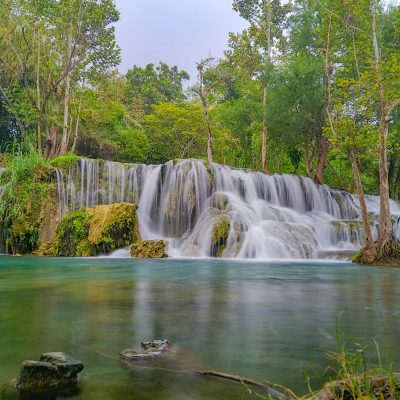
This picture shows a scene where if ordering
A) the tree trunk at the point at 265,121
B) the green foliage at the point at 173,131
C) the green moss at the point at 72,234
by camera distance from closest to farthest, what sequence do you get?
the green moss at the point at 72,234 < the tree trunk at the point at 265,121 < the green foliage at the point at 173,131

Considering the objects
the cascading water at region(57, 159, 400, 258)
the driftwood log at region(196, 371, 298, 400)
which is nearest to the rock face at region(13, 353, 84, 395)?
the driftwood log at region(196, 371, 298, 400)

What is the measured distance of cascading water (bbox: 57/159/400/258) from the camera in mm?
15312

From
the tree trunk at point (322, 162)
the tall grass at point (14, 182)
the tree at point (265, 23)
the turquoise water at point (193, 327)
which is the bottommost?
the turquoise water at point (193, 327)

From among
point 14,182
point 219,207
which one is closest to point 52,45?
point 14,182

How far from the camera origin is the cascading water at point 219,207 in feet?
50.2

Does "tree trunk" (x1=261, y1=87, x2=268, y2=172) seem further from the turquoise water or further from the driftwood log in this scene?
the driftwood log

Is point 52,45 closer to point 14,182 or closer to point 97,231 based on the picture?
point 14,182

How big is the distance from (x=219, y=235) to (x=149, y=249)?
272cm

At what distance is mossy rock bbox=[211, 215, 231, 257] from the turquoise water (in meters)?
7.70

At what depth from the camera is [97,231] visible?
50.2ft

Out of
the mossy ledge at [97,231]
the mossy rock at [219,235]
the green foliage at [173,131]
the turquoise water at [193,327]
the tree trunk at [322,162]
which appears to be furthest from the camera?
the green foliage at [173,131]

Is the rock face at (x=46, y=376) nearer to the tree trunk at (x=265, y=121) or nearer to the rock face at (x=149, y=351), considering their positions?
the rock face at (x=149, y=351)

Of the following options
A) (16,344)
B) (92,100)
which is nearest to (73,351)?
(16,344)

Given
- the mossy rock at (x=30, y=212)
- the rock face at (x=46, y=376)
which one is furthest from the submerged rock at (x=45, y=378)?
the mossy rock at (x=30, y=212)
